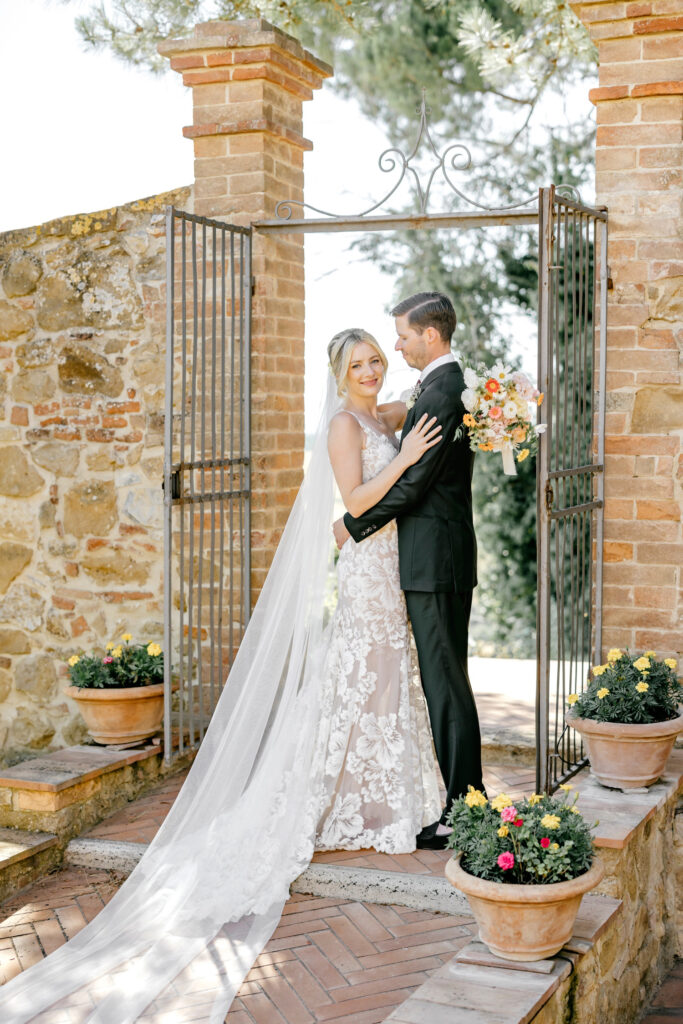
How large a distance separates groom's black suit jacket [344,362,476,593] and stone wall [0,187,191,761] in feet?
6.14

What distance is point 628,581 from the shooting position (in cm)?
496

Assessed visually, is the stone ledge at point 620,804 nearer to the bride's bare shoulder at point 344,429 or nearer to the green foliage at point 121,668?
the bride's bare shoulder at point 344,429

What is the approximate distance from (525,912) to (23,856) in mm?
2164

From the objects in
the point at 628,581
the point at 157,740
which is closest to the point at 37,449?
the point at 157,740

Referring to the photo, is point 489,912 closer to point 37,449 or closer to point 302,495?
point 302,495

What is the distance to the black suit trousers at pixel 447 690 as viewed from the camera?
4.23 metres

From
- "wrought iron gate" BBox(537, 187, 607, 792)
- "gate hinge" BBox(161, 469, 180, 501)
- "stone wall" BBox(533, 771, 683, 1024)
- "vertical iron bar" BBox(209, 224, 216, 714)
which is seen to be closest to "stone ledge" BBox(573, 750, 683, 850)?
"stone wall" BBox(533, 771, 683, 1024)

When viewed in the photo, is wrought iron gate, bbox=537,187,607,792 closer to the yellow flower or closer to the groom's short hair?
the groom's short hair

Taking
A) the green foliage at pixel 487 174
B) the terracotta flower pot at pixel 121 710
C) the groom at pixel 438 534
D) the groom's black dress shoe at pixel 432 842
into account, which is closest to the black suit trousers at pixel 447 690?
the groom at pixel 438 534

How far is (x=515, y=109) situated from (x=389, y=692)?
8.28m

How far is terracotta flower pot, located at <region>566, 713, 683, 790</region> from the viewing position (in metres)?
4.24

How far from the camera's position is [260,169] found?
17.8 feet

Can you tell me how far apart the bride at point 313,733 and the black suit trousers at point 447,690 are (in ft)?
0.47

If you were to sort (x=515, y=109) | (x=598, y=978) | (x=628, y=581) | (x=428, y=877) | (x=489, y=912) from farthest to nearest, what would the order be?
(x=515, y=109), (x=628, y=581), (x=428, y=877), (x=598, y=978), (x=489, y=912)
